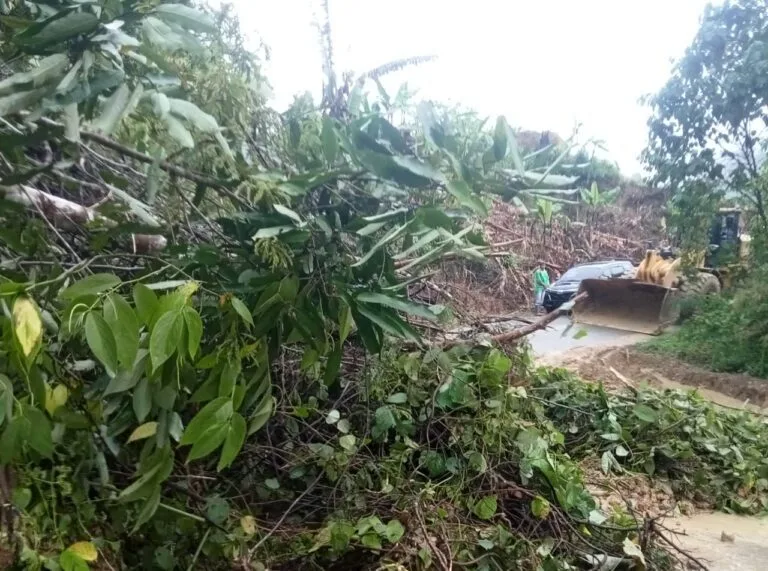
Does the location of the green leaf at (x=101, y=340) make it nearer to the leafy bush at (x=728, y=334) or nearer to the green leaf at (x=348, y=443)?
the green leaf at (x=348, y=443)

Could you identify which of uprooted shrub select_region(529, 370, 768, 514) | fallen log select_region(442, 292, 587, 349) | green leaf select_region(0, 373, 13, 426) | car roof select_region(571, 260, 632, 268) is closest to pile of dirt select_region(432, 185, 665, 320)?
car roof select_region(571, 260, 632, 268)

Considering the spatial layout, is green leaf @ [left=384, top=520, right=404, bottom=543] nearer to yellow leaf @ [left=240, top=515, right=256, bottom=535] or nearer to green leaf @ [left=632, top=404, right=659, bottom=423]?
yellow leaf @ [left=240, top=515, right=256, bottom=535]

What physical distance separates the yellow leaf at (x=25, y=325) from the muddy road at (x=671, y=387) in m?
1.96

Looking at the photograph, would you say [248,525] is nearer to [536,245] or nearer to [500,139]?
[500,139]

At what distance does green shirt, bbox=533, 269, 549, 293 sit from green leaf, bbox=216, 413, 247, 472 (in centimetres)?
388

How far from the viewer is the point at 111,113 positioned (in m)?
0.76

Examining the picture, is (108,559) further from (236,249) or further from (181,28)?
(181,28)

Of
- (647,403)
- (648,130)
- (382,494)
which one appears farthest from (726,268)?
(382,494)

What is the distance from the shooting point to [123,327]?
28.6 inches

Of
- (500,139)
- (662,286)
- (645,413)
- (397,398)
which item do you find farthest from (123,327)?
(662,286)

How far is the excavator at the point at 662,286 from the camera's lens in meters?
6.15

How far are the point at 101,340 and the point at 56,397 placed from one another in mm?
376

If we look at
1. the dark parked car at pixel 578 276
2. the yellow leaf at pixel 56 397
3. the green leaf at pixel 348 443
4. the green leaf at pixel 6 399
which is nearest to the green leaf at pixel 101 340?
the green leaf at pixel 6 399

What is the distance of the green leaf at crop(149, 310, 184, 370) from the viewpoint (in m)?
0.73
